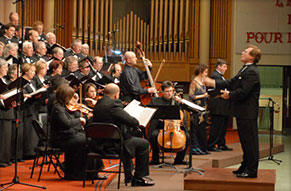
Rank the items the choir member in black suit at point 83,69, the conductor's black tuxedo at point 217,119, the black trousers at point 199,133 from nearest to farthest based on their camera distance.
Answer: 1. the black trousers at point 199,133
2. the choir member in black suit at point 83,69
3. the conductor's black tuxedo at point 217,119

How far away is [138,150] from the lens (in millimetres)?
5652

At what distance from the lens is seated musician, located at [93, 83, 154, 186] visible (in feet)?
18.0

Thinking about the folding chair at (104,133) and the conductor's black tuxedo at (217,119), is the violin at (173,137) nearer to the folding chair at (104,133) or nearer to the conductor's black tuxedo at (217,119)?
the folding chair at (104,133)

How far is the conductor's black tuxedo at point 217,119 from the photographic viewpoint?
8219 mm

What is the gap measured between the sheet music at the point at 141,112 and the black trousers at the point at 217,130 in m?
2.66

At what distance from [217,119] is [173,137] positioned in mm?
1908

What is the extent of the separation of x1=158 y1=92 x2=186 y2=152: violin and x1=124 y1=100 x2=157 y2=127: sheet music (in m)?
0.79

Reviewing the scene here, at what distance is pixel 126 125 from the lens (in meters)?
5.56

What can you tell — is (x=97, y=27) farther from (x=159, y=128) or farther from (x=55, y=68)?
(x=159, y=128)

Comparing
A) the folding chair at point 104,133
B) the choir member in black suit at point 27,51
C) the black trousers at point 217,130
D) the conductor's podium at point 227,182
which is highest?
the choir member in black suit at point 27,51

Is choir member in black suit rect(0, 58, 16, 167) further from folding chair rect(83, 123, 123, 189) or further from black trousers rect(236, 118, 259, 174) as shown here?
black trousers rect(236, 118, 259, 174)

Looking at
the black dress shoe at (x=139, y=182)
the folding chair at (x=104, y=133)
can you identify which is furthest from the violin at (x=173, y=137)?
the folding chair at (x=104, y=133)

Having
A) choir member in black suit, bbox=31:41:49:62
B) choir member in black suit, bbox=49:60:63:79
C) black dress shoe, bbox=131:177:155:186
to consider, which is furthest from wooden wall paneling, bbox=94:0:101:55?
black dress shoe, bbox=131:177:155:186

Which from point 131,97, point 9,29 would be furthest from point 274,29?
point 9,29
